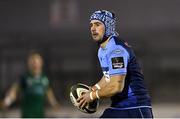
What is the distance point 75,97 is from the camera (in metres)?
6.68

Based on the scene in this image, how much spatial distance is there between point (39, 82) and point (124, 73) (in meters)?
4.65

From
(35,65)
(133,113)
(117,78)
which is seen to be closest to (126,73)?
(117,78)

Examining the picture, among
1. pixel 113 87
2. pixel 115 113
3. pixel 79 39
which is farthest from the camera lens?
pixel 79 39

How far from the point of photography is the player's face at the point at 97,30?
21.1 ft

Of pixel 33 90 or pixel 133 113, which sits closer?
pixel 133 113

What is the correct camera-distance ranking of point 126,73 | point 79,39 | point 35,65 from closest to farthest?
point 126,73
point 35,65
point 79,39

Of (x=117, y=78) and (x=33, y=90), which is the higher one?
(x=117, y=78)

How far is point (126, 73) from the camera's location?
6.29 m

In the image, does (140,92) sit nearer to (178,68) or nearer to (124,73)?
(124,73)

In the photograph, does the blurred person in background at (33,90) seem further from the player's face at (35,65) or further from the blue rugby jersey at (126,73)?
the blue rugby jersey at (126,73)

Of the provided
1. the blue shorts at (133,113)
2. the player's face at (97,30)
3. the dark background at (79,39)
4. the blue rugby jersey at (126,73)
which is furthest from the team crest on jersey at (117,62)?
the dark background at (79,39)

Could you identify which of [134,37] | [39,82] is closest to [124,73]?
[39,82]

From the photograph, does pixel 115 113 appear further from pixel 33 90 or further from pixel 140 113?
pixel 33 90

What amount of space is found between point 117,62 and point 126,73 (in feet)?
0.50
